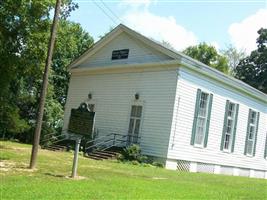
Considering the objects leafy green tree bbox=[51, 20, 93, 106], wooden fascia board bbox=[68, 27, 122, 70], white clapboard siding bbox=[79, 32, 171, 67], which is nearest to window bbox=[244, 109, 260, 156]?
white clapboard siding bbox=[79, 32, 171, 67]

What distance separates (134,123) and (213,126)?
4.31 m

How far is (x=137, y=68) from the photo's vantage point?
25656mm

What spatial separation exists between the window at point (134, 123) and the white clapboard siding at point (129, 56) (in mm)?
2629

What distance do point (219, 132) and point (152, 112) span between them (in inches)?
178

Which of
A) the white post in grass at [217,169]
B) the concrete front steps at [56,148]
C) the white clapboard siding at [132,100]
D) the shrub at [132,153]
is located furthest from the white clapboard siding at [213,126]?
the concrete front steps at [56,148]

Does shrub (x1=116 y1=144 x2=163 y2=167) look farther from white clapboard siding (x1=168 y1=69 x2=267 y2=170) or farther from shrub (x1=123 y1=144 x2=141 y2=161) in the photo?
white clapboard siding (x1=168 y1=69 x2=267 y2=170)

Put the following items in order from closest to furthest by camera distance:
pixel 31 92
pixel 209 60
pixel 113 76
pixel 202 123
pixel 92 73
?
pixel 202 123, pixel 113 76, pixel 92 73, pixel 31 92, pixel 209 60

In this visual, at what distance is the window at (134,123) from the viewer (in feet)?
82.0

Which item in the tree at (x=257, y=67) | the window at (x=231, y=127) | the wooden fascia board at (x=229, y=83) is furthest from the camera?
the tree at (x=257, y=67)

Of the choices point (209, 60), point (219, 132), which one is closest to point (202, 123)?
point (219, 132)

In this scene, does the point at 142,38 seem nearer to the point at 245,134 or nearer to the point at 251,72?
the point at 245,134

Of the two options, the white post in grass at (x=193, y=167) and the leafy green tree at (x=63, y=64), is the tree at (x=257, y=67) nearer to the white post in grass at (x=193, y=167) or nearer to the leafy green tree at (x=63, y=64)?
the leafy green tree at (x=63, y=64)

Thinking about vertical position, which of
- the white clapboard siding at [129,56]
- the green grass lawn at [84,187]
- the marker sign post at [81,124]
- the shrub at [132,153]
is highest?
the white clapboard siding at [129,56]

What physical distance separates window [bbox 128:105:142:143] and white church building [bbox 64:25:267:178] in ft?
0.17
